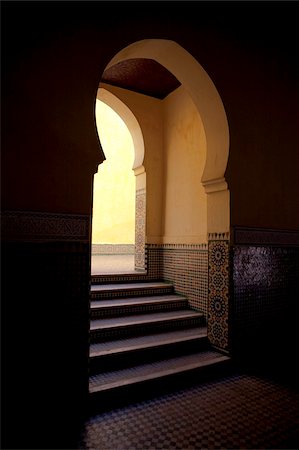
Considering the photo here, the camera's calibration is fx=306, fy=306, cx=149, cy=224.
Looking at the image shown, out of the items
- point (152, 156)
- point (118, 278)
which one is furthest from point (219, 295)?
point (152, 156)

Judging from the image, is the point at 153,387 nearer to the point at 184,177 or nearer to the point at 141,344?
the point at 141,344

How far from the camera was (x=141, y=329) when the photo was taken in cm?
302

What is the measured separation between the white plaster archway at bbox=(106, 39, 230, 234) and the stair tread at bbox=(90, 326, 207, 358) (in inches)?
41.7

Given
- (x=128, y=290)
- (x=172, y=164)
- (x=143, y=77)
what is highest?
(x=143, y=77)

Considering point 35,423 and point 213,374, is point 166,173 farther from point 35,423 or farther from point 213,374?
point 35,423

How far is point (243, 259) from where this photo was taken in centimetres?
290

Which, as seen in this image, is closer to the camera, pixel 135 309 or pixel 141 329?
pixel 141 329

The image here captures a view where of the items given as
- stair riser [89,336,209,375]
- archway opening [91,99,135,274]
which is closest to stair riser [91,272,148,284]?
stair riser [89,336,209,375]

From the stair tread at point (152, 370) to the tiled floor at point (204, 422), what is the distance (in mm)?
159

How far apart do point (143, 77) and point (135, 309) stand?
2974 millimetres

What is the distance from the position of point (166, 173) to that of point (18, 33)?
2.91 meters

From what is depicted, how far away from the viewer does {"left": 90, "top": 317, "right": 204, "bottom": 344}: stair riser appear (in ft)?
9.17

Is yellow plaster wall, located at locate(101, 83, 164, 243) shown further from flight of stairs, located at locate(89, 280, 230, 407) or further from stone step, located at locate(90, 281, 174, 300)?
flight of stairs, located at locate(89, 280, 230, 407)

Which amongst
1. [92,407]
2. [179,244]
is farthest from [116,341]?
[179,244]
